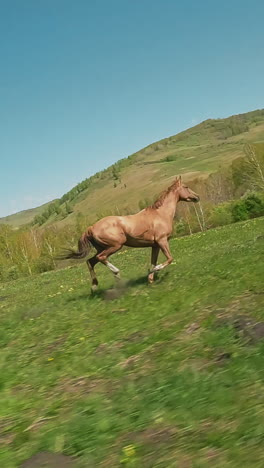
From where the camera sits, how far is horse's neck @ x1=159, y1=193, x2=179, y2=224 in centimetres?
1498

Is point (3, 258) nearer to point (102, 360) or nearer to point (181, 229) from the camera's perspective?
point (181, 229)

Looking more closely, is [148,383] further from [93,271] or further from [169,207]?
[169,207]

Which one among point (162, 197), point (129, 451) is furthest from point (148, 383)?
point (162, 197)

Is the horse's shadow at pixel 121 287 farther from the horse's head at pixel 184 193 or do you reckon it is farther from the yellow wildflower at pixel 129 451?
the yellow wildflower at pixel 129 451

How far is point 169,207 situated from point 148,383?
976cm

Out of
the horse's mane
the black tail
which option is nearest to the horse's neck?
the horse's mane

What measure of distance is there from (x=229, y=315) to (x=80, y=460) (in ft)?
14.0

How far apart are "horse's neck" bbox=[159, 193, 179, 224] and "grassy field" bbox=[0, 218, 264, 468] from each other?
4.00 meters

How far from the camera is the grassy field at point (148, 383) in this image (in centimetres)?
436

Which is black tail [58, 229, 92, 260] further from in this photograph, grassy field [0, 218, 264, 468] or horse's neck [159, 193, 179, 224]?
grassy field [0, 218, 264, 468]

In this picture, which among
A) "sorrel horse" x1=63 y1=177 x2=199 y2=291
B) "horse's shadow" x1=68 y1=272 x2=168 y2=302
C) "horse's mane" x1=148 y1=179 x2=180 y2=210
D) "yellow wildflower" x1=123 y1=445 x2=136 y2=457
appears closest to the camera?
"yellow wildflower" x1=123 y1=445 x2=136 y2=457

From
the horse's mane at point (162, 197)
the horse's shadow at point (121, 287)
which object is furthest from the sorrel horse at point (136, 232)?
the horse's shadow at point (121, 287)

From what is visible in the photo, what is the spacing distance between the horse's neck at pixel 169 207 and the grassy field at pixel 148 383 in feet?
13.1

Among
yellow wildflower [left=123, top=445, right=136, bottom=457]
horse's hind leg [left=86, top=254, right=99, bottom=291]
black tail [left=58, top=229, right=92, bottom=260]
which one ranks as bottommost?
yellow wildflower [left=123, top=445, right=136, bottom=457]
